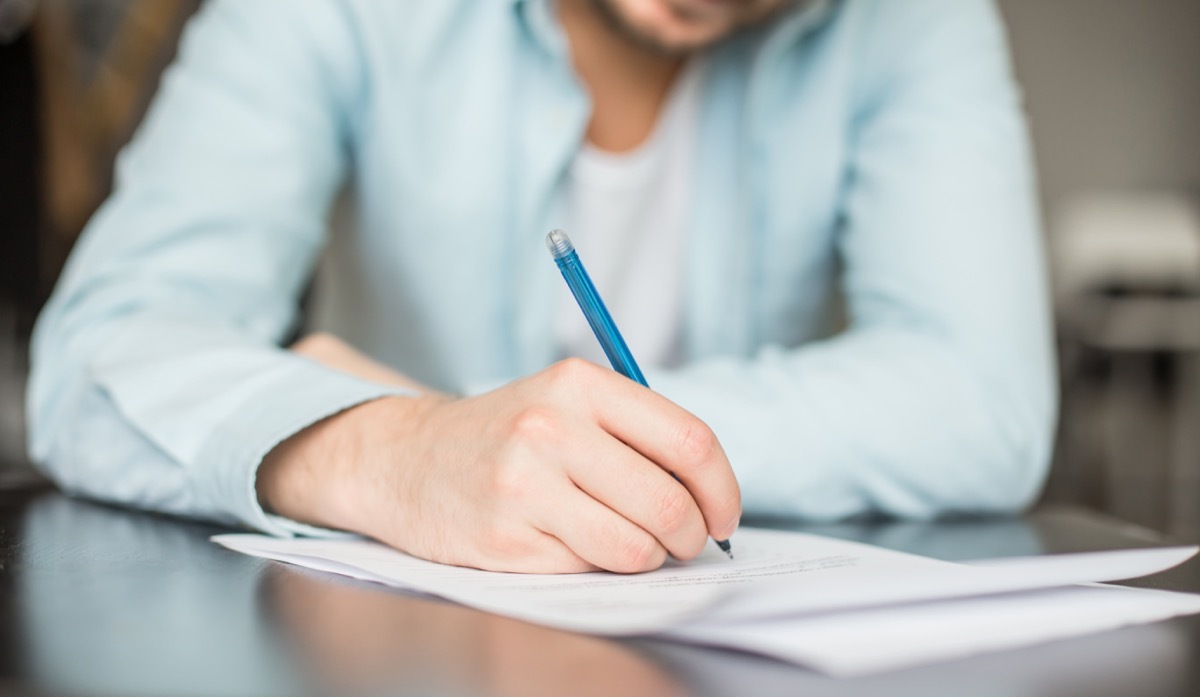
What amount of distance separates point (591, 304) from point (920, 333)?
44cm

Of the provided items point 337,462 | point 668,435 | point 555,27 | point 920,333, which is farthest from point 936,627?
point 555,27

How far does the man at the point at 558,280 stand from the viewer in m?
0.51

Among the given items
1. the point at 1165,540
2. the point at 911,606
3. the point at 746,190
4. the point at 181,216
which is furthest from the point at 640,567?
the point at 746,190

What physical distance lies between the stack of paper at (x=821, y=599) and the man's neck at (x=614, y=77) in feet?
2.36

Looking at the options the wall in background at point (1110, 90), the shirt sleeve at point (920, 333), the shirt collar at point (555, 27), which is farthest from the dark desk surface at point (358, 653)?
the wall in background at point (1110, 90)

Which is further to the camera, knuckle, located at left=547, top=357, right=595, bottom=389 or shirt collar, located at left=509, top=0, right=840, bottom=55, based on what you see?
shirt collar, located at left=509, top=0, right=840, bottom=55

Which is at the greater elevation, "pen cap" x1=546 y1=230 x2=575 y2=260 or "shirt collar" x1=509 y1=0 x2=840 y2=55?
"shirt collar" x1=509 y1=0 x2=840 y2=55

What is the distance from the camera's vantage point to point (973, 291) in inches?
34.1

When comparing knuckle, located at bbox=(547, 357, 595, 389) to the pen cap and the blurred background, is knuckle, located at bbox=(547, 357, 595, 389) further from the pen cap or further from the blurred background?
the blurred background

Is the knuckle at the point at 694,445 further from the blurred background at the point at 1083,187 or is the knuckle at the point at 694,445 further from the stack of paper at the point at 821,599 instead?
the blurred background at the point at 1083,187

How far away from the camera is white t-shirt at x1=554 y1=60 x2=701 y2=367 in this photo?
1.15 m

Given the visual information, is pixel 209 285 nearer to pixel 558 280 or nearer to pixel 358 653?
pixel 558 280

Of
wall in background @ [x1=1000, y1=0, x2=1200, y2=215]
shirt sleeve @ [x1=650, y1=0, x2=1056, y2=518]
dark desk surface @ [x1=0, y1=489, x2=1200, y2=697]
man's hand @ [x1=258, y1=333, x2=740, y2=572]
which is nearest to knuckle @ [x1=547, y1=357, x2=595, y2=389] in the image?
man's hand @ [x1=258, y1=333, x2=740, y2=572]

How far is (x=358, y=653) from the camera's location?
0.33m
